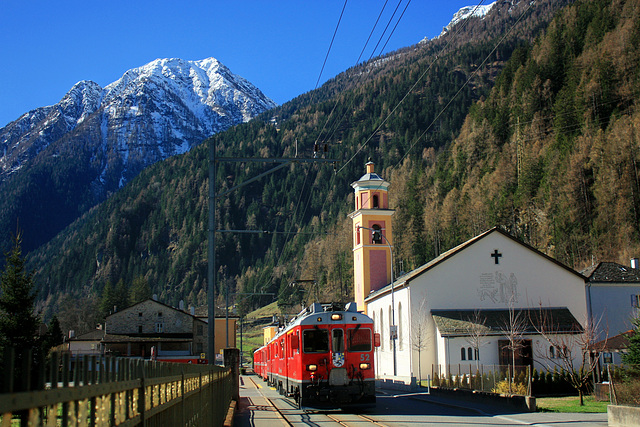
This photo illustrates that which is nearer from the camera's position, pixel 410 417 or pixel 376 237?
pixel 410 417

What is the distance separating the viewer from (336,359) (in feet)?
73.3

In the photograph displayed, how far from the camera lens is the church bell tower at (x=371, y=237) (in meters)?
59.7

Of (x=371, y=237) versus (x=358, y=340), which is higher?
(x=371, y=237)

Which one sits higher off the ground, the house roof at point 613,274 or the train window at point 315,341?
the house roof at point 613,274

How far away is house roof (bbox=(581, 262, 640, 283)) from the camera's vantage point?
158 feet

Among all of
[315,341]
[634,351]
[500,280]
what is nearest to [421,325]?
[500,280]

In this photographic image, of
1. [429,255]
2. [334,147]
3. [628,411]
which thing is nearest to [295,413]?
[628,411]

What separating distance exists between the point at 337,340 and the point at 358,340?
75 centimetres

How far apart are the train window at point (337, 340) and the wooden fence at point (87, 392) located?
1581 centimetres

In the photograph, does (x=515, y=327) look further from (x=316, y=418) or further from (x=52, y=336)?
(x=52, y=336)

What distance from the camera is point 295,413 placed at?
73.5ft

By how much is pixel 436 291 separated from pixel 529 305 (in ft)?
21.9

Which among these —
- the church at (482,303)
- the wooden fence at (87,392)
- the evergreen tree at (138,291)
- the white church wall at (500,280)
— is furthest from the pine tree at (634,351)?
the evergreen tree at (138,291)

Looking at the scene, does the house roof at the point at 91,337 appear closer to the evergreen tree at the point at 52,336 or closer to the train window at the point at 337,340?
the evergreen tree at the point at 52,336
